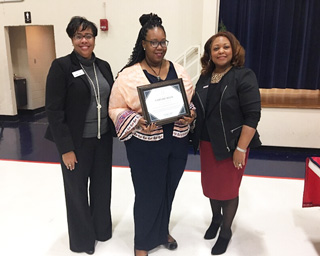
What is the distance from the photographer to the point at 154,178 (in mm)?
1729

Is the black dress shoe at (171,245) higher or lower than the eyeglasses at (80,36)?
lower

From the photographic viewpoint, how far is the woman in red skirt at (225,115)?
1680mm

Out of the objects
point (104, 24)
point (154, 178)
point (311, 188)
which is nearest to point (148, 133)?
point (154, 178)

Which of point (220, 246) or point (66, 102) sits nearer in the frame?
point (66, 102)

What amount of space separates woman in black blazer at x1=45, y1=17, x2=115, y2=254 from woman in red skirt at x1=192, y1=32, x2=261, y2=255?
61cm

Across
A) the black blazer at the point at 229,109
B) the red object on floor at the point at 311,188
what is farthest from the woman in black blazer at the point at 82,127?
the red object on floor at the point at 311,188

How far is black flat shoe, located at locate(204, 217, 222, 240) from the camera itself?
6.93 ft

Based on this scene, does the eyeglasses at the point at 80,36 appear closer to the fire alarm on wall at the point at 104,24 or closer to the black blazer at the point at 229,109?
the black blazer at the point at 229,109


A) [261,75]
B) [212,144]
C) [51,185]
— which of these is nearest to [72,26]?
[212,144]

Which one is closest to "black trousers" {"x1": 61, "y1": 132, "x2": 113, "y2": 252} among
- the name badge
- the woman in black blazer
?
the woman in black blazer

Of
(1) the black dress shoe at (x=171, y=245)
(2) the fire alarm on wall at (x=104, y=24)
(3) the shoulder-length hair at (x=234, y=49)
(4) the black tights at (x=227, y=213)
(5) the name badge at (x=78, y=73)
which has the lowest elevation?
(1) the black dress shoe at (x=171, y=245)

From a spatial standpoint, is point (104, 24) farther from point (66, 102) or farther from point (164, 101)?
point (164, 101)

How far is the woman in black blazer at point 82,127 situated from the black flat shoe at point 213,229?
2.46ft

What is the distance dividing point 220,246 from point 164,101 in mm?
1087
